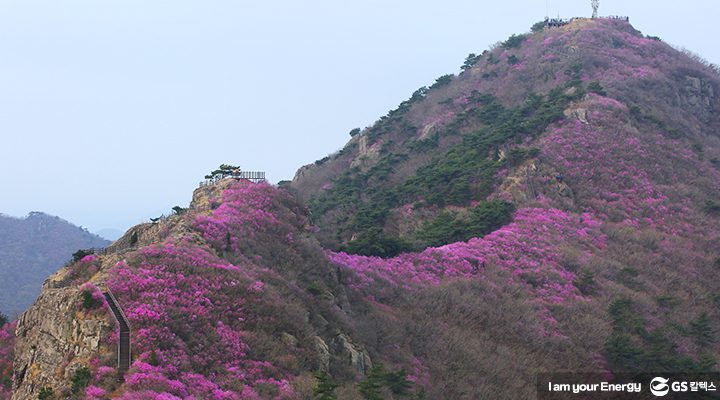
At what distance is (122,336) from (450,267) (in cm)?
2481

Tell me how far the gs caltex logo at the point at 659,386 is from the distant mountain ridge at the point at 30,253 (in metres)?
127

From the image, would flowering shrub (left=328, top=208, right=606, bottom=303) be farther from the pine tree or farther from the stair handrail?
the stair handrail

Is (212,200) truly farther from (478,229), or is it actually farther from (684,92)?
(684,92)

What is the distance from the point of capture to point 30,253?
17338 cm

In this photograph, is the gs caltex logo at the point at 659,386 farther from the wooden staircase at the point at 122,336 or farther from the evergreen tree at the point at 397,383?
the wooden staircase at the point at 122,336

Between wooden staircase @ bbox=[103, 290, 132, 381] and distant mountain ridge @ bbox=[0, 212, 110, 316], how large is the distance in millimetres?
121661

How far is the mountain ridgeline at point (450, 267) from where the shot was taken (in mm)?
20688

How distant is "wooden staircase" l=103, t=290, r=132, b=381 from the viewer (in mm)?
18469

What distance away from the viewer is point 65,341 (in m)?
20.1

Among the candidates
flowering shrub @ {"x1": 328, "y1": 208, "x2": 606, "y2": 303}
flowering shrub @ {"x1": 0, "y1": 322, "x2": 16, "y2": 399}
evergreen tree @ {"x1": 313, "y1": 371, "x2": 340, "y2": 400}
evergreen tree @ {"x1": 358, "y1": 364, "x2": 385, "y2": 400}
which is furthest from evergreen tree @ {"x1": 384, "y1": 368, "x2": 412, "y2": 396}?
flowering shrub @ {"x1": 0, "y1": 322, "x2": 16, "y2": 399}

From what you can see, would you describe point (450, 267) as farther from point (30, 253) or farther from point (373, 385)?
point (30, 253)

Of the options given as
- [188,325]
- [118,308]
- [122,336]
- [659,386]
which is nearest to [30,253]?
[118,308]

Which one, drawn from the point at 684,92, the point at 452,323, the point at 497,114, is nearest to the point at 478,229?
the point at 452,323

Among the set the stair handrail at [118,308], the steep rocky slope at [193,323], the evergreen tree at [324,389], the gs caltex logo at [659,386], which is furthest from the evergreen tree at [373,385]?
the gs caltex logo at [659,386]
